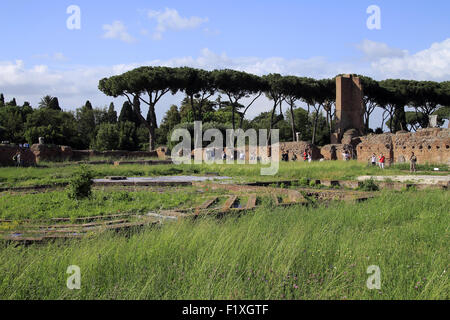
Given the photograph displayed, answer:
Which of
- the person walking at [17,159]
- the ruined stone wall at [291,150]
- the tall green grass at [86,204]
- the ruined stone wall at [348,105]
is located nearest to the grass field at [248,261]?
the tall green grass at [86,204]

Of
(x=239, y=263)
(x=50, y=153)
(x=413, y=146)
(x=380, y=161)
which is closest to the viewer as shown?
(x=239, y=263)

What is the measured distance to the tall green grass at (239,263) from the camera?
129 inches

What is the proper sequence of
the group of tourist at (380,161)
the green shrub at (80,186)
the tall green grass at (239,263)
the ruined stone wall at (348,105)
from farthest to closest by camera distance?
the ruined stone wall at (348,105) → the group of tourist at (380,161) → the green shrub at (80,186) → the tall green grass at (239,263)

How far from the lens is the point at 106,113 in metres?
65.2

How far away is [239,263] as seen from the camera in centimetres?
383

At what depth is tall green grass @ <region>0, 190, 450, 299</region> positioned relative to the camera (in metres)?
3.29

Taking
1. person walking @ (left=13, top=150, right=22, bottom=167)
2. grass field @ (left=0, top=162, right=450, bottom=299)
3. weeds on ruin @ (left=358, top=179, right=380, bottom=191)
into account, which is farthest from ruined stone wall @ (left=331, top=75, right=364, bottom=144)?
grass field @ (left=0, top=162, right=450, bottom=299)

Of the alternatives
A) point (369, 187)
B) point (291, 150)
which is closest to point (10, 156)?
point (291, 150)

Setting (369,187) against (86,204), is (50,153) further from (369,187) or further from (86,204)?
(369,187)

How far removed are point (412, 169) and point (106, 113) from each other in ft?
179

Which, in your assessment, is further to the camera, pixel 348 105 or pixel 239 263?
pixel 348 105

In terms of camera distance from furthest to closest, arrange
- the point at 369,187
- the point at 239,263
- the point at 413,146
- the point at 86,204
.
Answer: the point at 413,146, the point at 369,187, the point at 86,204, the point at 239,263

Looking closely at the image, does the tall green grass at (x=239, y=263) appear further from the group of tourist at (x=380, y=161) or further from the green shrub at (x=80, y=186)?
the group of tourist at (x=380, y=161)

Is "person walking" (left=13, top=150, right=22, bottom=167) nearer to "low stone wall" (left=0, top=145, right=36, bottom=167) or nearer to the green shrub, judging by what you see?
"low stone wall" (left=0, top=145, right=36, bottom=167)
